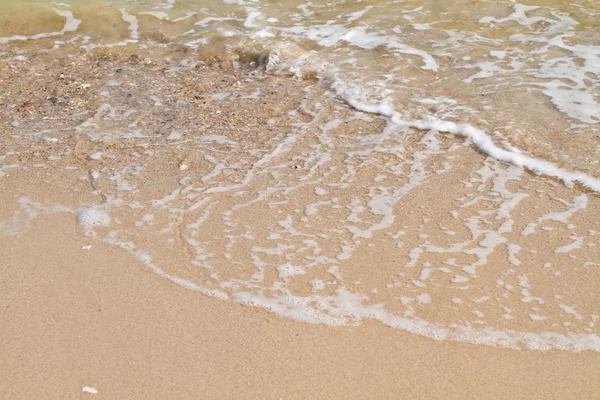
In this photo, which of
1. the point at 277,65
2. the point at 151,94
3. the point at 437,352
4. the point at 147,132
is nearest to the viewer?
the point at 437,352

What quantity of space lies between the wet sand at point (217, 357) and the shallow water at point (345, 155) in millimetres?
118

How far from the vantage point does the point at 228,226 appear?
350 cm

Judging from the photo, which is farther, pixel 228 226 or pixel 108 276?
pixel 228 226

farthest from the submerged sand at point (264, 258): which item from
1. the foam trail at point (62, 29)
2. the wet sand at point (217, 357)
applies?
the foam trail at point (62, 29)

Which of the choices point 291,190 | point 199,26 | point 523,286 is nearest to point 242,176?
point 291,190

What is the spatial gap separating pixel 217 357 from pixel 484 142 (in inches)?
102

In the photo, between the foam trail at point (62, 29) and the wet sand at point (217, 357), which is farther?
the foam trail at point (62, 29)

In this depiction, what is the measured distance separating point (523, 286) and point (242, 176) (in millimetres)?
1796

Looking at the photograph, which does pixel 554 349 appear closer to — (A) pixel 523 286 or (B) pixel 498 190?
(A) pixel 523 286

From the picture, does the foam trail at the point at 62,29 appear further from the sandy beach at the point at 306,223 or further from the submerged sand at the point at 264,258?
the submerged sand at the point at 264,258

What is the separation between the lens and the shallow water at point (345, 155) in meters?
3.01

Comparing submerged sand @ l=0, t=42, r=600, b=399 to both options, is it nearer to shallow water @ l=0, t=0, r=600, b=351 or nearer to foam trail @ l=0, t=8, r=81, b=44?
shallow water @ l=0, t=0, r=600, b=351

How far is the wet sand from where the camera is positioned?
243 centimetres

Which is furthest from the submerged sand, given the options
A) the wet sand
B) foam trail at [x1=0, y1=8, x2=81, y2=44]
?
foam trail at [x1=0, y1=8, x2=81, y2=44]
